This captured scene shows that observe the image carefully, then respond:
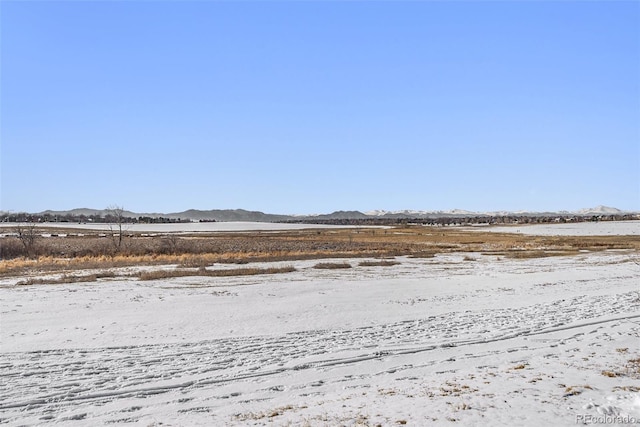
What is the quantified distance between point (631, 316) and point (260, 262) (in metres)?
25.3

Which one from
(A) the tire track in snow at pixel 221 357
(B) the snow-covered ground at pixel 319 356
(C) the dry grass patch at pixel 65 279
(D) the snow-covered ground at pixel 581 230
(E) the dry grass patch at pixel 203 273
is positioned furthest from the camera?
(D) the snow-covered ground at pixel 581 230

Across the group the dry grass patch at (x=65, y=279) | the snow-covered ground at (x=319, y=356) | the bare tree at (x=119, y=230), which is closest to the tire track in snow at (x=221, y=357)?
the snow-covered ground at (x=319, y=356)

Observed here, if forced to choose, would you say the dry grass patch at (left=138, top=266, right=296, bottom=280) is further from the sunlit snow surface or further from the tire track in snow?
the tire track in snow

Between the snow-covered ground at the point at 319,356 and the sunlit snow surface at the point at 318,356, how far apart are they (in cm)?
5

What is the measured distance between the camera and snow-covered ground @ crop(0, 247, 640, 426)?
8062mm

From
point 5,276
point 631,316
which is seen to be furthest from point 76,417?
point 5,276

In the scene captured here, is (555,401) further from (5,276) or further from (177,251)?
(177,251)

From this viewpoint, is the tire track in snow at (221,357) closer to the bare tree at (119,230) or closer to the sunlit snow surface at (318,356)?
the sunlit snow surface at (318,356)

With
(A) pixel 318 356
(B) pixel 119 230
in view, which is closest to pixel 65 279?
(A) pixel 318 356

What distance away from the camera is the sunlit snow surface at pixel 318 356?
→ 26.5 feet

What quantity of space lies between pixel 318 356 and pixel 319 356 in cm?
2

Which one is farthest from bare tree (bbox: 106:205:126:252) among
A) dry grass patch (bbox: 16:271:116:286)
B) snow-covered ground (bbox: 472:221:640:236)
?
snow-covered ground (bbox: 472:221:640:236)

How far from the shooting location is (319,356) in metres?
11.5

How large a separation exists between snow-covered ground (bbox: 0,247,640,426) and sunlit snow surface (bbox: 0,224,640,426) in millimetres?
47
